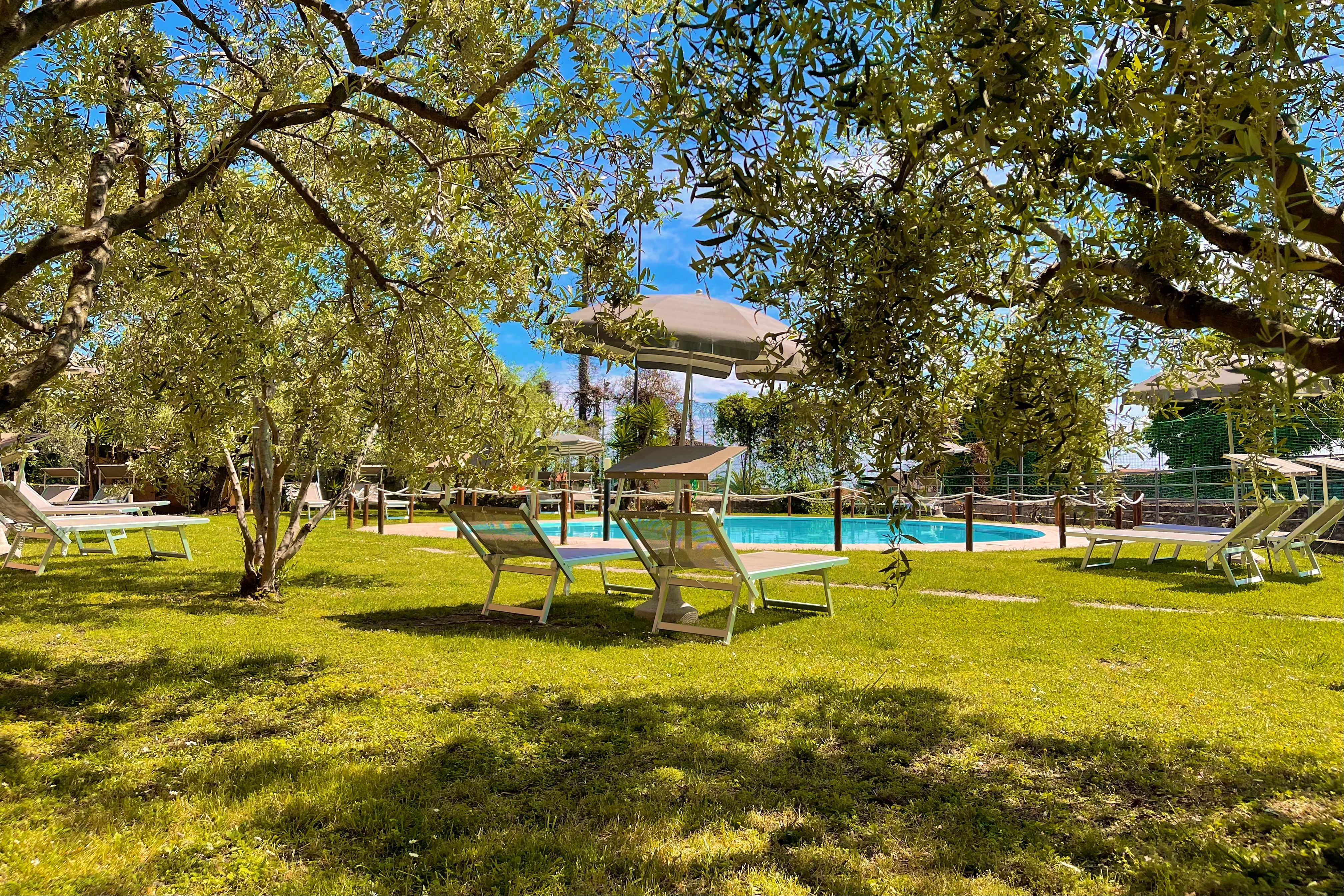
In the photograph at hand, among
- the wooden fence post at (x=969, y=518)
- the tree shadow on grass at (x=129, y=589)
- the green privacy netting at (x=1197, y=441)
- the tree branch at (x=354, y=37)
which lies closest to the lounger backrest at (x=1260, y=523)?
the wooden fence post at (x=969, y=518)

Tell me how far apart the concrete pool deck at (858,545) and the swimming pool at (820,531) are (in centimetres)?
32

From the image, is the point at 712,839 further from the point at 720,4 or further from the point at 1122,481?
the point at 1122,481

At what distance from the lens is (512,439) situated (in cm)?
449

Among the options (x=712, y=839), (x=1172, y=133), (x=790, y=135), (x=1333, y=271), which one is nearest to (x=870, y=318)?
(x=790, y=135)

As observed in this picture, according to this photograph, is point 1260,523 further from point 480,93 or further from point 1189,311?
point 480,93

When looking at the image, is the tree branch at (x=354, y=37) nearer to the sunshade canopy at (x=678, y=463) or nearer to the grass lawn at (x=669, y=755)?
the grass lawn at (x=669, y=755)

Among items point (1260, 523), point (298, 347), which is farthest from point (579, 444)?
point (1260, 523)

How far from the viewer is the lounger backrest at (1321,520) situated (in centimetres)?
911

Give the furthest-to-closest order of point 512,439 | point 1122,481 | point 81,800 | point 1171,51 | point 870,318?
point 1122,481, point 512,439, point 81,800, point 870,318, point 1171,51

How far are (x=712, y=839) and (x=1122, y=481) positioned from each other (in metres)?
21.1

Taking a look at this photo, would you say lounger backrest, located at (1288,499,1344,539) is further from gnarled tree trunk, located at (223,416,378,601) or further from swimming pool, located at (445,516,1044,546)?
gnarled tree trunk, located at (223,416,378,601)

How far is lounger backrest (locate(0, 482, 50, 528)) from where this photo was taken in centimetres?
833

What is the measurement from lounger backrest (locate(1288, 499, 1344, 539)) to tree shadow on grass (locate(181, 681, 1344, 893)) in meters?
7.43

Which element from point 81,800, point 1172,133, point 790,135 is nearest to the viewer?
point 1172,133
